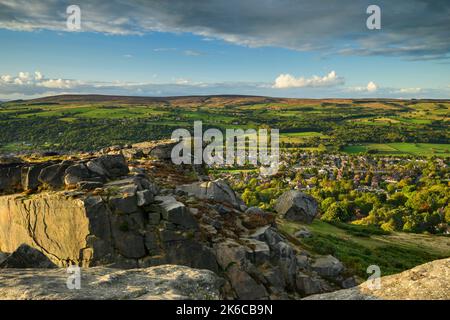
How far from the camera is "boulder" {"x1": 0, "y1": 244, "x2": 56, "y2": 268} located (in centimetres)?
1546

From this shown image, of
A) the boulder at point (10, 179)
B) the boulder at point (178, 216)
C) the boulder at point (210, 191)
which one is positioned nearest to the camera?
the boulder at point (178, 216)

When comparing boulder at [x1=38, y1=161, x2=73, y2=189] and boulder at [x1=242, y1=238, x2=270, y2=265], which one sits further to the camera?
boulder at [x1=38, y1=161, x2=73, y2=189]

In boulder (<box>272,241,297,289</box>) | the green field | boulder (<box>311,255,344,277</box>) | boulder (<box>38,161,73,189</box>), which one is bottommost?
the green field

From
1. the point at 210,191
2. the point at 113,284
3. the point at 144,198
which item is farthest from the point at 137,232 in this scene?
the point at 113,284

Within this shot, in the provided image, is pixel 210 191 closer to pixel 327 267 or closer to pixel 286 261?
pixel 286 261

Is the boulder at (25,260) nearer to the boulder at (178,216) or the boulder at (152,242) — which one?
the boulder at (152,242)

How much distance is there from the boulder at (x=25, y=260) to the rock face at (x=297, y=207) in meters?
35.4

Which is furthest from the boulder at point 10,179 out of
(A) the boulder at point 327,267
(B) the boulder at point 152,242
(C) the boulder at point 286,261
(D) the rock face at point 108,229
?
(A) the boulder at point 327,267

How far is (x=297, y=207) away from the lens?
4841 cm

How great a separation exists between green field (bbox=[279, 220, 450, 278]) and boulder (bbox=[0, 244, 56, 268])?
22.9m

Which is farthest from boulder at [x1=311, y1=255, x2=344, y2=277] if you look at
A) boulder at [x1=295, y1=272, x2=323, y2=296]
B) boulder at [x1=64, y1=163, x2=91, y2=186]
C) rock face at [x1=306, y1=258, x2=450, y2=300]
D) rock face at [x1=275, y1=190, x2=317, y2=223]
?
boulder at [x1=64, y1=163, x2=91, y2=186]

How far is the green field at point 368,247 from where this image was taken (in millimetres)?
35312

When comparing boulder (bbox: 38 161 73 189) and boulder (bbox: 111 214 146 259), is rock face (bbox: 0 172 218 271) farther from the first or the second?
boulder (bbox: 38 161 73 189)
